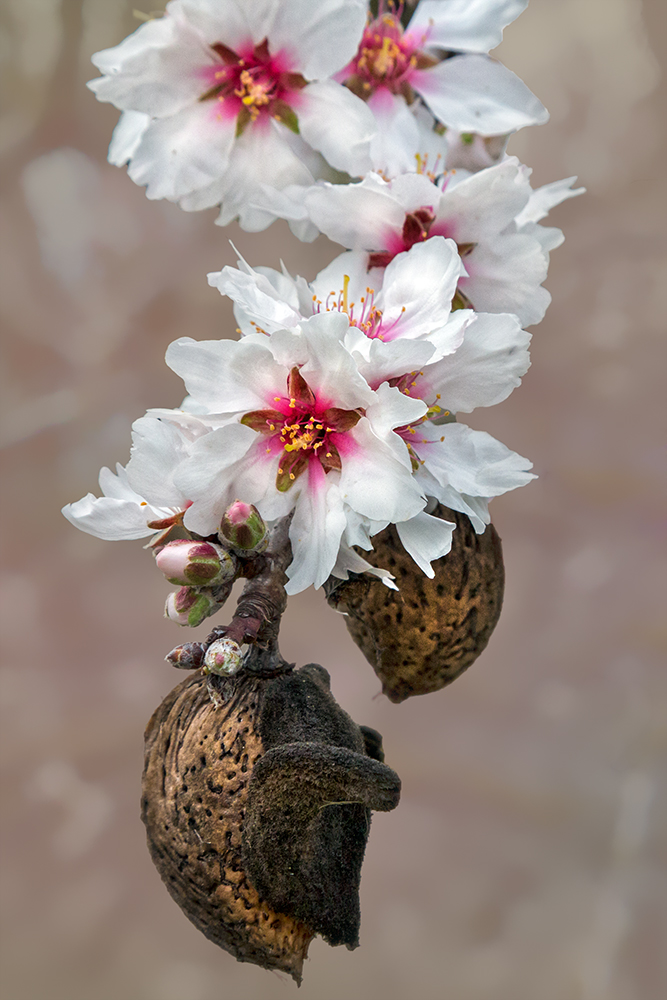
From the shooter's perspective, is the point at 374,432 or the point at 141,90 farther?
the point at 141,90

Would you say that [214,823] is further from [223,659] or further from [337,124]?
[337,124]

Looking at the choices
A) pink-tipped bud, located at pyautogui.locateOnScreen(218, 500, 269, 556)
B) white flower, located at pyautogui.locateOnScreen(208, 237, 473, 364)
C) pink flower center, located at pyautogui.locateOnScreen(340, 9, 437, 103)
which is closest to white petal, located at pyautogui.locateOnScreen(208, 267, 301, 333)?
white flower, located at pyautogui.locateOnScreen(208, 237, 473, 364)

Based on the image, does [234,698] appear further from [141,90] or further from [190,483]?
[141,90]

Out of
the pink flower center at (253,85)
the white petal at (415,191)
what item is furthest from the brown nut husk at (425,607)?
the pink flower center at (253,85)

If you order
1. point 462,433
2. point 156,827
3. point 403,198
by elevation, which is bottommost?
point 156,827

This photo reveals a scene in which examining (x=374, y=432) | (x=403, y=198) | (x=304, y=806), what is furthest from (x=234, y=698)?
(x=403, y=198)

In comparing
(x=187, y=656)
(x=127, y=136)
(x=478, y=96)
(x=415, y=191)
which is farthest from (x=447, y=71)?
(x=187, y=656)

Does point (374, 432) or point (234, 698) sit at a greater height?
point (374, 432)

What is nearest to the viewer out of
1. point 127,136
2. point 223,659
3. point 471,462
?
point 223,659
